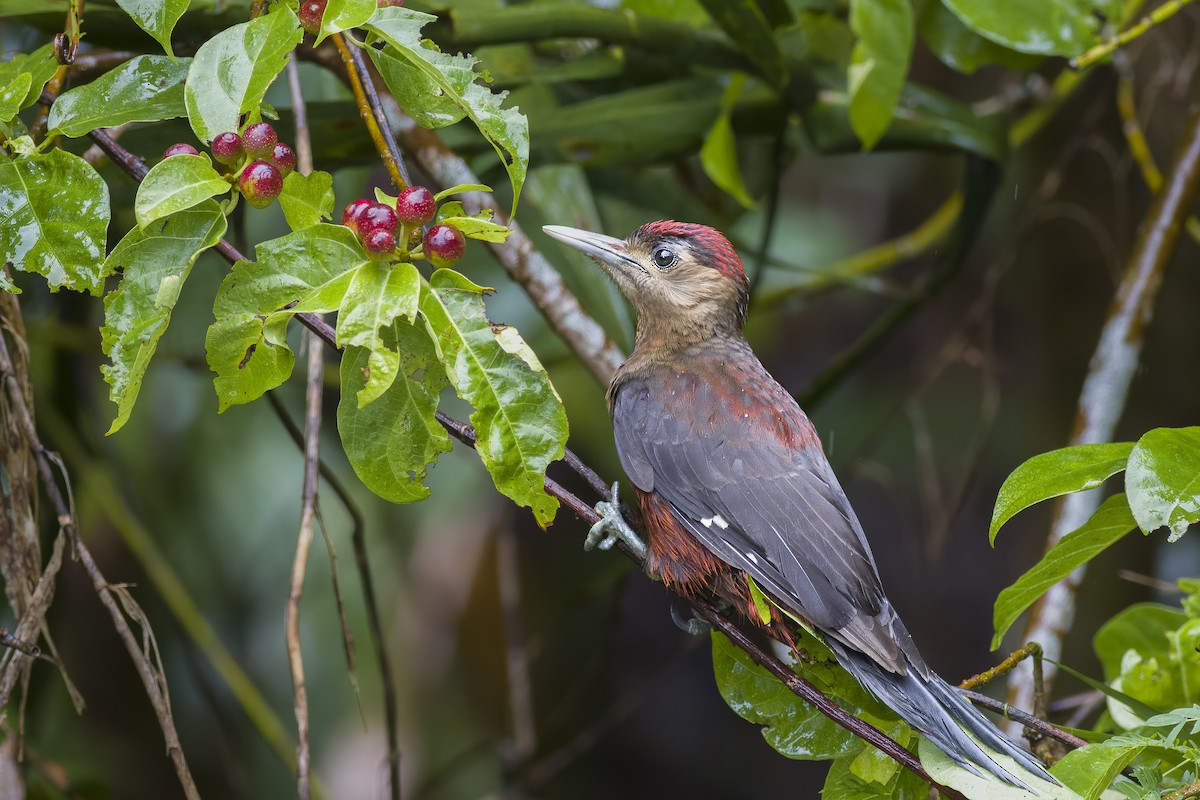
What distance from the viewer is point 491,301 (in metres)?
3.50

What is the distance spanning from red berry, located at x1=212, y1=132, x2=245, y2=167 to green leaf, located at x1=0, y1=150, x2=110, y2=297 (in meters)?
0.17

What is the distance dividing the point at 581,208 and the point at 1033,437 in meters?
2.25

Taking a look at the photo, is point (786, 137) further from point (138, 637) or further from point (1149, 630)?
point (138, 637)

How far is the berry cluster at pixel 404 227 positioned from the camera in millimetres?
1352

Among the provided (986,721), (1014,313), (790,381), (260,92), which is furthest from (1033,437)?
(260,92)

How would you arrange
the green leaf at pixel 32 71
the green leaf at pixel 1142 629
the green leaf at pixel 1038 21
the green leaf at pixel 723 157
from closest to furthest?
the green leaf at pixel 32 71
the green leaf at pixel 1142 629
the green leaf at pixel 1038 21
the green leaf at pixel 723 157

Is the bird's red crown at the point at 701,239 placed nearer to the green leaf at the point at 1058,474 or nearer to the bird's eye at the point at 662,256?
the bird's eye at the point at 662,256

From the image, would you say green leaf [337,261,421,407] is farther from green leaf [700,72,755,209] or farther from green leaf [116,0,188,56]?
green leaf [700,72,755,209]

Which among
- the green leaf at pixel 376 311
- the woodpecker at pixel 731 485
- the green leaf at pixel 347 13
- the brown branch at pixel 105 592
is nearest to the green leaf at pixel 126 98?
the green leaf at pixel 347 13

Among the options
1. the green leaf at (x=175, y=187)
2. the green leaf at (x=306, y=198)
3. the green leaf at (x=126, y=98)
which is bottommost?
the green leaf at (x=306, y=198)

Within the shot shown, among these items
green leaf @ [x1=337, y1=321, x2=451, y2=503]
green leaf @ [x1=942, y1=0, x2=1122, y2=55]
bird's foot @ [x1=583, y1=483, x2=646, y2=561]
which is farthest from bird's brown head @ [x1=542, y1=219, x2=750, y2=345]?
green leaf @ [x1=337, y1=321, x2=451, y2=503]

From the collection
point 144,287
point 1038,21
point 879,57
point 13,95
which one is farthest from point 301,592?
point 1038,21

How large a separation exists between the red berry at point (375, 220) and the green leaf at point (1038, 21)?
61.5 inches

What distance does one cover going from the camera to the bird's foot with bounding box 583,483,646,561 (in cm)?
203
